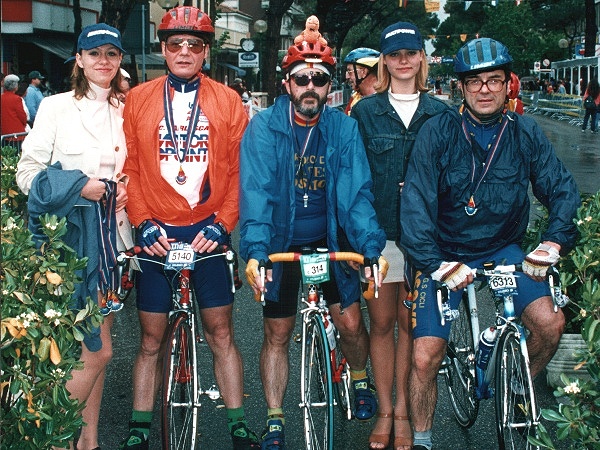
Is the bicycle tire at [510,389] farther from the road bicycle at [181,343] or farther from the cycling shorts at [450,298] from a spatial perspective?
the road bicycle at [181,343]

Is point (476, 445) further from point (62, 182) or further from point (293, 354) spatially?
point (62, 182)

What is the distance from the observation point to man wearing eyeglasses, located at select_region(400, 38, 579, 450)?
181 inches

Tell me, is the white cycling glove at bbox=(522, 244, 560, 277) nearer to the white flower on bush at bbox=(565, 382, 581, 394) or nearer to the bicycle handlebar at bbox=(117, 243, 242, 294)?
the white flower on bush at bbox=(565, 382, 581, 394)

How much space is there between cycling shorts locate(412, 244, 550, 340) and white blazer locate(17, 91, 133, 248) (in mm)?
1704

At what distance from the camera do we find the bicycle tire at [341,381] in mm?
5055

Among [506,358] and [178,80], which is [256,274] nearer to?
[178,80]

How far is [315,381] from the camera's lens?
493 centimetres

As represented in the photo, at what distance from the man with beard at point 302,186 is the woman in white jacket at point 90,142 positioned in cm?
66

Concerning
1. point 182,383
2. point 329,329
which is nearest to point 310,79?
point 329,329

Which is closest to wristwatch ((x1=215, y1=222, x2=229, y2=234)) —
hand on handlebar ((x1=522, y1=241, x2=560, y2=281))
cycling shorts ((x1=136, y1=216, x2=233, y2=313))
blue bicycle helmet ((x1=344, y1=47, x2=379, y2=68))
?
cycling shorts ((x1=136, y1=216, x2=233, y2=313))

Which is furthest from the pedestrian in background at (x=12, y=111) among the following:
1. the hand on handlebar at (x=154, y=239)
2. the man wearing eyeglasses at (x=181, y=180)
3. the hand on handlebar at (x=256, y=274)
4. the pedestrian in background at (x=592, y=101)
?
the pedestrian in background at (x=592, y=101)

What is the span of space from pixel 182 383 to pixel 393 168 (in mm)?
1575

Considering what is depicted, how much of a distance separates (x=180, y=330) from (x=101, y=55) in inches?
55.9

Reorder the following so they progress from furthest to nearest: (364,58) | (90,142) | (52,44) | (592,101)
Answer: (52,44), (592,101), (364,58), (90,142)
